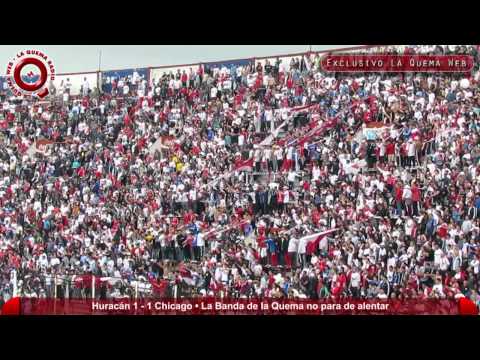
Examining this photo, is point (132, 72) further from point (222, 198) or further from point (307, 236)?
point (307, 236)

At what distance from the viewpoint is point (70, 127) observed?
25297 mm

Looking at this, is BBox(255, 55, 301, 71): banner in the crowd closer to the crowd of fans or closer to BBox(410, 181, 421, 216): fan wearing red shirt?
the crowd of fans

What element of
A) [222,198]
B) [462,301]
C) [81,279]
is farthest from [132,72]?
[462,301]

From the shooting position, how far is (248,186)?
75.9 ft
